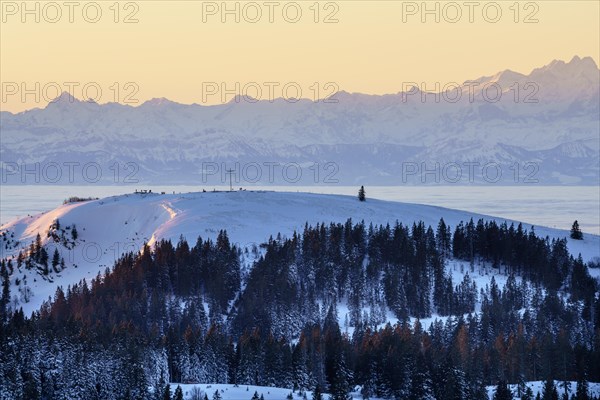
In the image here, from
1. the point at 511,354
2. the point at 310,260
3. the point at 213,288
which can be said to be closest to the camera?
the point at 511,354

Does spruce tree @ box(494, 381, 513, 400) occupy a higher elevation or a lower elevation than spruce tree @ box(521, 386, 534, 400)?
higher

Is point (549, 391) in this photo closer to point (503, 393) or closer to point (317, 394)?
point (503, 393)

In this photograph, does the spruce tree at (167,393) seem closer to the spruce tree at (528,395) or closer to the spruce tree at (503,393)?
the spruce tree at (503,393)

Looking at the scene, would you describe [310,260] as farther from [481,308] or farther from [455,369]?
[455,369]

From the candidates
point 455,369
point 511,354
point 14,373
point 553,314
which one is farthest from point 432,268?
point 14,373

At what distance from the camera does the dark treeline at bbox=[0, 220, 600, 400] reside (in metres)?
119

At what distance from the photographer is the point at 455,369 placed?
392 ft

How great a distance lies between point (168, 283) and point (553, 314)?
5787 centimetres

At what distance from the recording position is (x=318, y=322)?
156375 millimetres

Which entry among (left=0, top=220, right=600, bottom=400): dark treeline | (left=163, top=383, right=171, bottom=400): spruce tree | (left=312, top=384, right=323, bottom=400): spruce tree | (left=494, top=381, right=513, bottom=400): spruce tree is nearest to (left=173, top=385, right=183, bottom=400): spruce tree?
(left=163, top=383, right=171, bottom=400): spruce tree

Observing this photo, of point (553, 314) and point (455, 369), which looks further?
point (553, 314)

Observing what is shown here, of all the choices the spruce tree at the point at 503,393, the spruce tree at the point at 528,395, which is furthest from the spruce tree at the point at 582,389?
the spruce tree at the point at 503,393

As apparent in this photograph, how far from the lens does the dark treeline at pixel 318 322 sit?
119 m

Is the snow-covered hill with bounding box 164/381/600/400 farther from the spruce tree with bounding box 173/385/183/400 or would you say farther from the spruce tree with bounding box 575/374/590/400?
the spruce tree with bounding box 173/385/183/400
